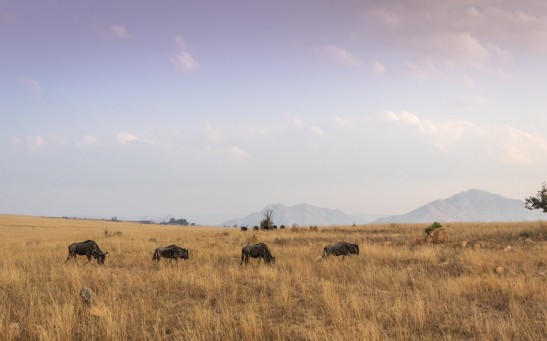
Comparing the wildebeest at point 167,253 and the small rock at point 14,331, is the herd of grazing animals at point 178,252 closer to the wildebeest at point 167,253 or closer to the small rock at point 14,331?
the wildebeest at point 167,253

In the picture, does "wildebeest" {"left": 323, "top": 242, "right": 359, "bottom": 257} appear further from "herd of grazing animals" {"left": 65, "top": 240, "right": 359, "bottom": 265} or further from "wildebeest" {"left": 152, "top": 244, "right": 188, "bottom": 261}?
"wildebeest" {"left": 152, "top": 244, "right": 188, "bottom": 261}

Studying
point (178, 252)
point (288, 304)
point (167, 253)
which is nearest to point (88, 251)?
point (167, 253)

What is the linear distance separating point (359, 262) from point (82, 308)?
33.3ft

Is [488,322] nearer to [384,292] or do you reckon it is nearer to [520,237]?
[384,292]

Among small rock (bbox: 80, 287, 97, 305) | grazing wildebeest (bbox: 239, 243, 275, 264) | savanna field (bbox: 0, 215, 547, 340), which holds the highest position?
grazing wildebeest (bbox: 239, 243, 275, 264)

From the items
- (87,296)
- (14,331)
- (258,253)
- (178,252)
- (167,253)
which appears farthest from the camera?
(178,252)

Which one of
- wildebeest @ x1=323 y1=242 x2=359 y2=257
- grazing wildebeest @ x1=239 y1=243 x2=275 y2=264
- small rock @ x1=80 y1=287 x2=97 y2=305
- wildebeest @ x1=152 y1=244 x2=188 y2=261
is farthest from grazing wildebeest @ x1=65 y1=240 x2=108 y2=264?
wildebeest @ x1=323 y1=242 x2=359 y2=257

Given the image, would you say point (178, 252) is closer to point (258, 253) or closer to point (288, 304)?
point (258, 253)

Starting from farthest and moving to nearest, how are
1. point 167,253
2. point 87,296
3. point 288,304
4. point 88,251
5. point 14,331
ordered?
point 167,253
point 88,251
point 87,296
point 288,304
point 14,331

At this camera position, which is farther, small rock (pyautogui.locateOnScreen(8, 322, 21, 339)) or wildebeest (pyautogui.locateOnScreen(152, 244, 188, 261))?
wildebeest (pyautogui.locateOnScreen(152, 244, 188, 261))

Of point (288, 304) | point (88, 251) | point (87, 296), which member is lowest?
point (288, 304)

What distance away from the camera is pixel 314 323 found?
22.9 ft

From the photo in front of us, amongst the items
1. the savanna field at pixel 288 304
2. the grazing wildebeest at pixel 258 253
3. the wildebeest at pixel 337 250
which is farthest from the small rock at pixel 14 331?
the wildebeest at pixel 337 250

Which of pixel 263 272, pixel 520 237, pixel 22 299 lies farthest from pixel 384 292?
pixel 520 237
